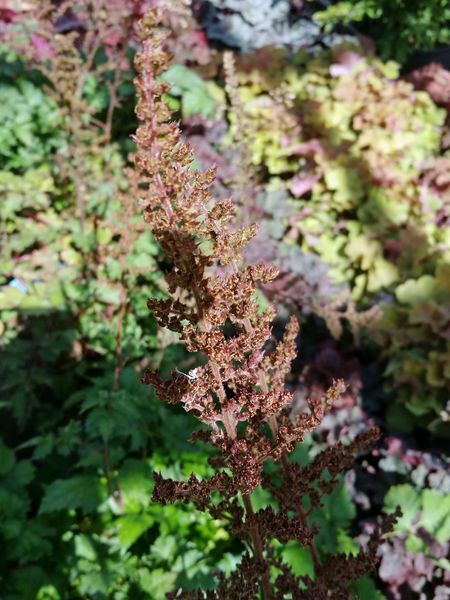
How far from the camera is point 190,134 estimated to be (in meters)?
4.16

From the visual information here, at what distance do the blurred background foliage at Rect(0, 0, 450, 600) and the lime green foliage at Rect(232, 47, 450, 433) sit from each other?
14mm

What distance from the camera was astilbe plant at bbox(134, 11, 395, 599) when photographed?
93cm

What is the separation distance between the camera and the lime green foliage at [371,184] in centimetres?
298

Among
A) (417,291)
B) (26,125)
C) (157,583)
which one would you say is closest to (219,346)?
(157,583)

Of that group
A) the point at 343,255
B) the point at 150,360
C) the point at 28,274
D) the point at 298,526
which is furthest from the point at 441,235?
the point at 298,526

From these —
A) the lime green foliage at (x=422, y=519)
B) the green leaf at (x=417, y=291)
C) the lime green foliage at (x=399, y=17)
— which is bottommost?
the lime green foliage at (x=422, y=519)

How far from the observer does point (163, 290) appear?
117 inches

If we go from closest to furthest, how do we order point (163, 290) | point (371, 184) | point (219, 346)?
point (219, 346) < point (163, 290) < point (371, 184)

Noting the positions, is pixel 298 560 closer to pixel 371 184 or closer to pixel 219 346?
pixel 219 346

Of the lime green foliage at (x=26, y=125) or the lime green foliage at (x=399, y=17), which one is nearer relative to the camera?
the lime green foliage at (x=26, y=125)

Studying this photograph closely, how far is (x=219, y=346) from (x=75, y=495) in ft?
4.72

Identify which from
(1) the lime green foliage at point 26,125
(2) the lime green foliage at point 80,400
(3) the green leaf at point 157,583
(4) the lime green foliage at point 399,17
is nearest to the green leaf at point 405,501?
(2) the lime green foliage at point 80,400

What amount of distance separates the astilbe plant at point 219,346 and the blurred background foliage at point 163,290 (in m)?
0.95

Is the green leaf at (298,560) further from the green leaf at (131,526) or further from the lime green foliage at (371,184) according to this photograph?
the lime green foliage at (371,184)
